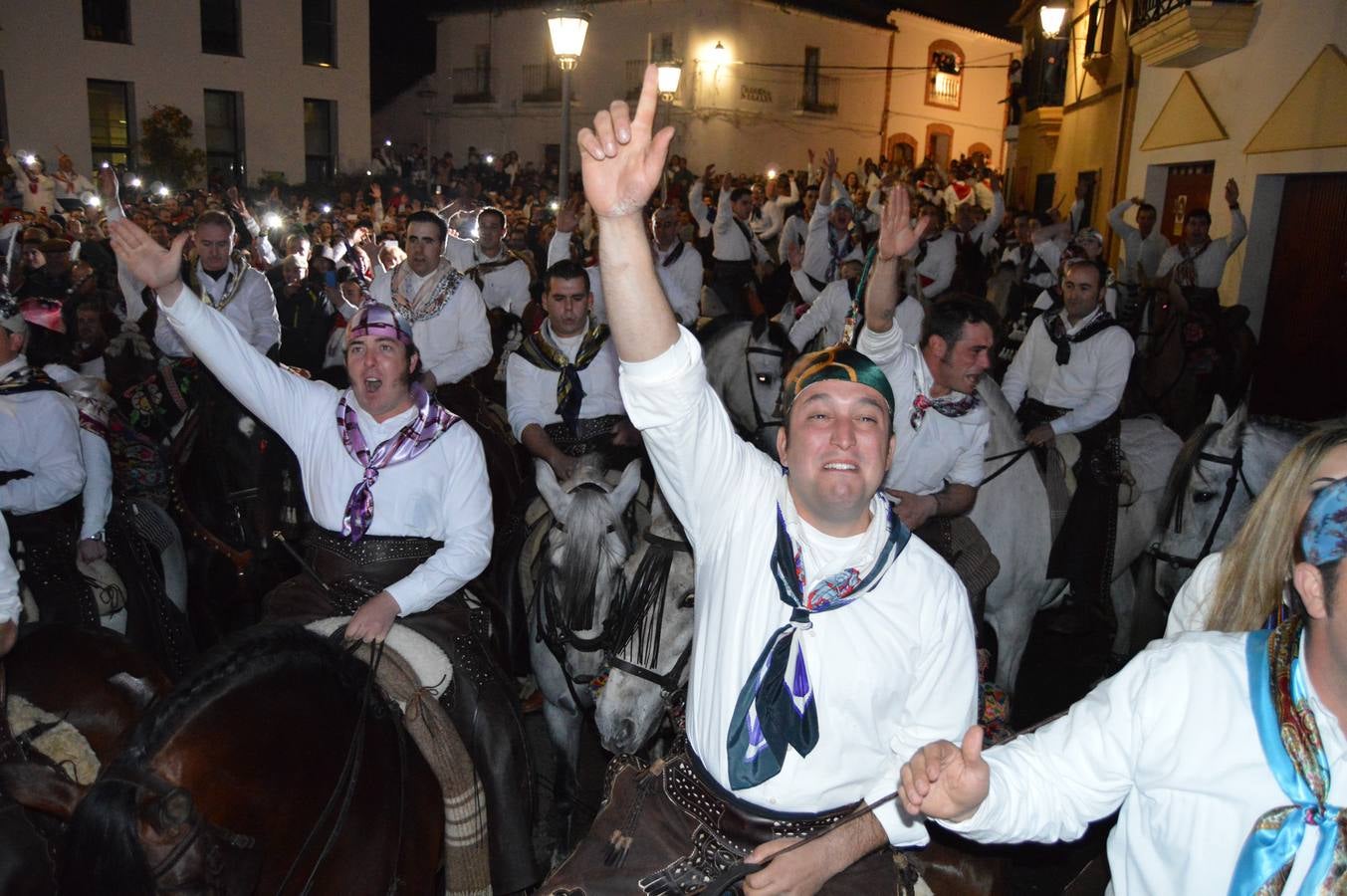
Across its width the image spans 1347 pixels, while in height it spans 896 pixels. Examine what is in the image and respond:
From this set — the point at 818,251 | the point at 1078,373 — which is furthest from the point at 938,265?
the point at 1078,373

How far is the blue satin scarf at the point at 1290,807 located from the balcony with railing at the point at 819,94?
41.3 metres

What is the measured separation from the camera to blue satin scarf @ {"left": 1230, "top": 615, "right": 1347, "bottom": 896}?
1.87 metres

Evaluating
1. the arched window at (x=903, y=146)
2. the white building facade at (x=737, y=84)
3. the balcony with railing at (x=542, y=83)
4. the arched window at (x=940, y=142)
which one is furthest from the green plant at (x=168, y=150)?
the arched window at (x=940, y=142)

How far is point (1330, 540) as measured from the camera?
6.19 feet

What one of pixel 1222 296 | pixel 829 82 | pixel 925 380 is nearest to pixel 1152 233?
pixel 1222 296

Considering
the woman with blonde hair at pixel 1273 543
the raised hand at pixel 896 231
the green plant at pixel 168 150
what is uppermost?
the green plant at pixel 168 150

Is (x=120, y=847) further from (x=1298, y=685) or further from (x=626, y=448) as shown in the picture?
(x=626, y=448)

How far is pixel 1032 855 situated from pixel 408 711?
325 centimetres

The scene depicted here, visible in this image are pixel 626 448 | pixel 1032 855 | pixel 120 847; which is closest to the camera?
pixel 120 847

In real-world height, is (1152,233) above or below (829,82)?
below

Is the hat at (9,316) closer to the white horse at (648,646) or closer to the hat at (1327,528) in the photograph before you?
the white horse at (648,646)

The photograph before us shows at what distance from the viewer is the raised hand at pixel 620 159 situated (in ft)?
7.61

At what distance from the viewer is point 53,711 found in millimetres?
3598

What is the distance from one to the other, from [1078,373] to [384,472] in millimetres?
4935
